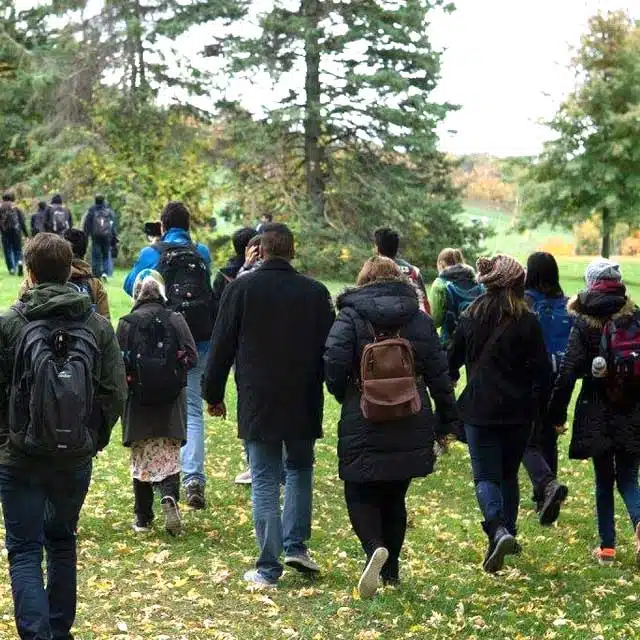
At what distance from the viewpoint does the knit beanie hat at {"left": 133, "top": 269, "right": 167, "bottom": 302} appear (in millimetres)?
7266

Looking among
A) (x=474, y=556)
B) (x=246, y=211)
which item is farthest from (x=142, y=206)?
(x=474, y=556)

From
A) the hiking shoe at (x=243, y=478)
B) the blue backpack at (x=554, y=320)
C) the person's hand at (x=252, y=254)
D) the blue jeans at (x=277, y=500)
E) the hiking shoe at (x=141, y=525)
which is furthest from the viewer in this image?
the hiking shoe at (x=243, y=478)

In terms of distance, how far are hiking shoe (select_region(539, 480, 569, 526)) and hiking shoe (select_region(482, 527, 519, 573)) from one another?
0.79 metres

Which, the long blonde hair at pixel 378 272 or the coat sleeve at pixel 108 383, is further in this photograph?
the long blonde hair at pixel 378 272

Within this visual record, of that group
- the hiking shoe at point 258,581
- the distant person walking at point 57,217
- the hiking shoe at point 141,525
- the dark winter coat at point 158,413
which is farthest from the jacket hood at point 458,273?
the distant person walking at point 57,217

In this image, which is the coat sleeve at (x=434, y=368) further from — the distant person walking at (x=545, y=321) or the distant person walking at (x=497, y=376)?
the distant person walking at (x=545, y=321)

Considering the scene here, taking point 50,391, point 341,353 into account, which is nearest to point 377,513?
point 341,353

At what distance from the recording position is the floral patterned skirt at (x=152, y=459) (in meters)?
7.47

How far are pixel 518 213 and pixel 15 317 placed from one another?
117 feet

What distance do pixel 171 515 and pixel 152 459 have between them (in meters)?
0.40

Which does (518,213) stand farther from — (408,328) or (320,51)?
(408,328)

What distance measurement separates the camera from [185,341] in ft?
23.8

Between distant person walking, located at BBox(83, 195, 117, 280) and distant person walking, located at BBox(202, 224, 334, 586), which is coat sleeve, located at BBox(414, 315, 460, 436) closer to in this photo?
distant person walking, located at BBox(202, 224, 334, 586)

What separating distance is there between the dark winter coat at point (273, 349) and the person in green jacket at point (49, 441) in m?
1.33
